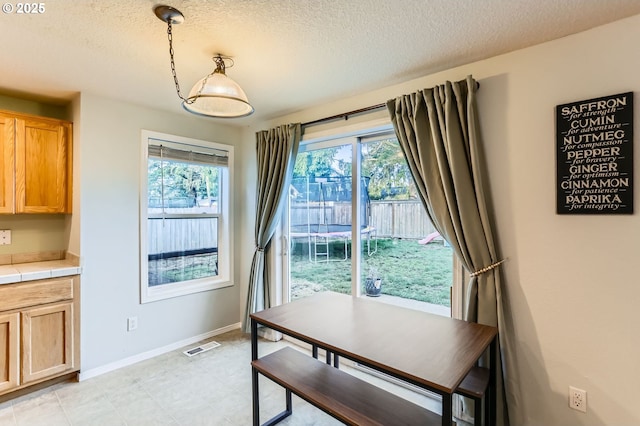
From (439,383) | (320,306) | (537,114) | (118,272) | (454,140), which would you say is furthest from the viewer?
(118,272)

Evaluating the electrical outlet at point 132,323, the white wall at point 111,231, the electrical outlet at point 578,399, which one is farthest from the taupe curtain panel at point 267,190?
the electrical outlet at point 578,399

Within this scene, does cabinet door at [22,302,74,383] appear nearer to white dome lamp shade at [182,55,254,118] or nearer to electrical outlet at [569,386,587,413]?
white dome lamp shade at [182,55,254,118]

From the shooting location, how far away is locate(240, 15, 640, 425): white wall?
5.18 ft

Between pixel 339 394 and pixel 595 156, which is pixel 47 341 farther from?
pixel 595 156

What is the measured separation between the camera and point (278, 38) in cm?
176

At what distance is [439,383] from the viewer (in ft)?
3.82

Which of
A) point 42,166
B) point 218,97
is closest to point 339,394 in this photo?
point 218,97

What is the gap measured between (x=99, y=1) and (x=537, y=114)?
2.37m

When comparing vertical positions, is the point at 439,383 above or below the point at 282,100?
below

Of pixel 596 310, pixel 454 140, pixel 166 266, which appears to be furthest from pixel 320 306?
pixel 166 266

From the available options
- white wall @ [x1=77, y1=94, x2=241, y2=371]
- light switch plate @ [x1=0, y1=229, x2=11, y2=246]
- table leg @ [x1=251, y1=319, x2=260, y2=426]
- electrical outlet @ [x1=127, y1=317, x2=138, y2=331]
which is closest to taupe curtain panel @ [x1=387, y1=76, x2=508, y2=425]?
table leg @ [x1=251, y1=319, x2=260, y2=426]

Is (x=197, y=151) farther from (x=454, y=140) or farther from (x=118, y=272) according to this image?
(x=454, y=140)

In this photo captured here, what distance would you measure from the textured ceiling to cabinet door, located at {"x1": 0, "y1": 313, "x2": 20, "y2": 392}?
1788mm

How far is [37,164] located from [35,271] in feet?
2.93
